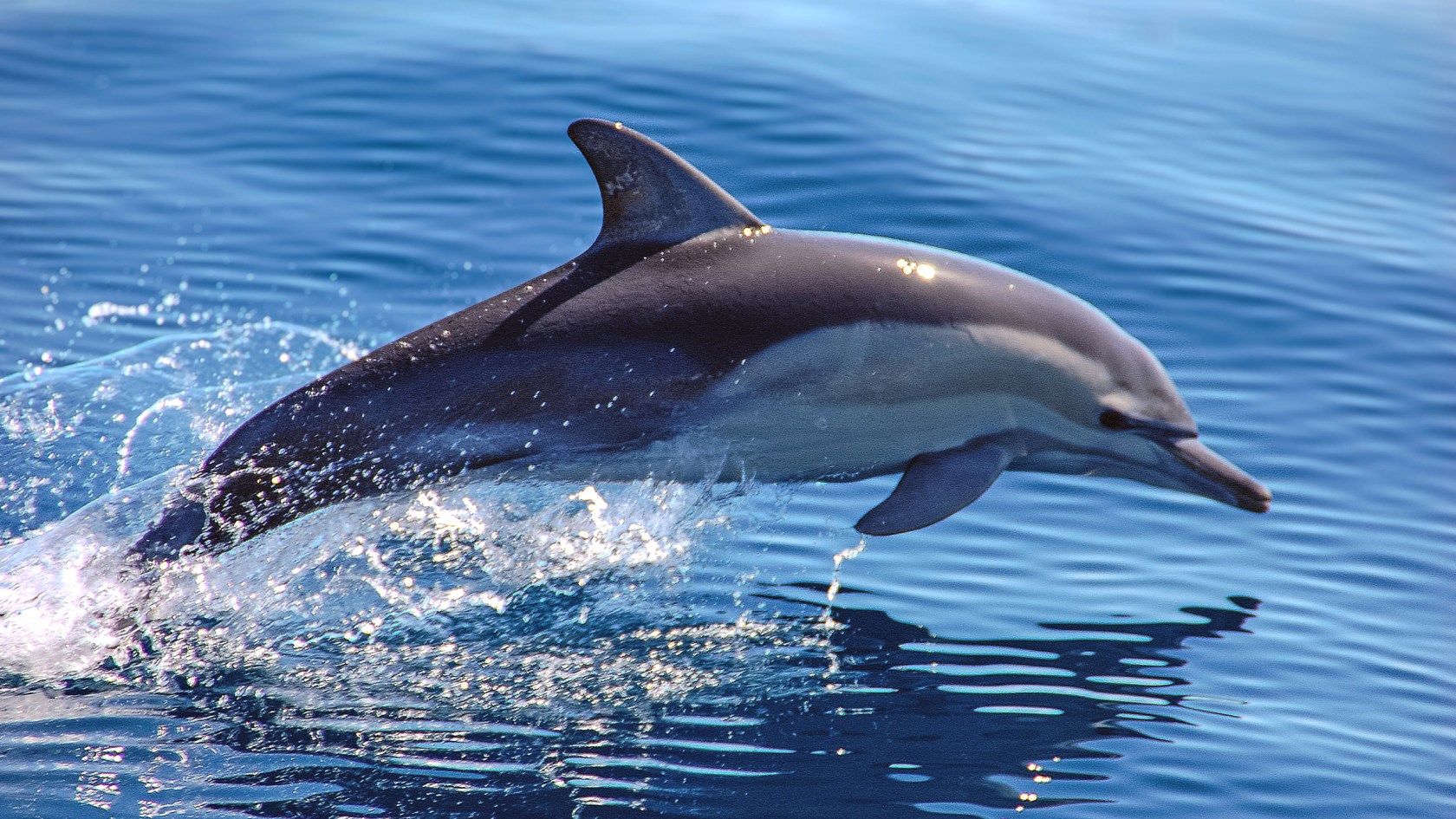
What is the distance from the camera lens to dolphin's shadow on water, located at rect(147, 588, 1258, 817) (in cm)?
472

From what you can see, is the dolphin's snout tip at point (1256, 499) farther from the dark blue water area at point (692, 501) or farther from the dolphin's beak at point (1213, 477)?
the dark blue water area at point (692, 501)

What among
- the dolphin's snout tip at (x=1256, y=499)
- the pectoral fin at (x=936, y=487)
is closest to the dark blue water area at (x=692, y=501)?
the dolphin's snout tip at (x=1256, y=499)

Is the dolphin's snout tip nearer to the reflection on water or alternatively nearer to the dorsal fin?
the reflection on water

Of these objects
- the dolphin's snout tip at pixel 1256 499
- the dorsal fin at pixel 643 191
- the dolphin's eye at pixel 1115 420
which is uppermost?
the dorsal fin at pixel 643 191

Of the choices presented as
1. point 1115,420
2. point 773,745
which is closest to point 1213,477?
point 1115,420

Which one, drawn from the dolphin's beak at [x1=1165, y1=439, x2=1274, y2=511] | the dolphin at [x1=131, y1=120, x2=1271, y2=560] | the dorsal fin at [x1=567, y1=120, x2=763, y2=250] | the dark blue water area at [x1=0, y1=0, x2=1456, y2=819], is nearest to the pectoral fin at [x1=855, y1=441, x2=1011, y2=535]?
the dolphin at [x1=131, y1=120, x2=1271, y2=560]

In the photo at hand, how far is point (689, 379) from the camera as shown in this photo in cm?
586

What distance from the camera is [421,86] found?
13.5 m

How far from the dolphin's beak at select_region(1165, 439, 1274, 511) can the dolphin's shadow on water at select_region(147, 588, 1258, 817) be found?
1274mm

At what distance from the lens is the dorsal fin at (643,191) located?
5801mm

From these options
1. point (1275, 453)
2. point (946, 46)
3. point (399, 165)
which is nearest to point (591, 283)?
point (1275, 453)

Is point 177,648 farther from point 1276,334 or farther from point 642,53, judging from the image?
point 642,53

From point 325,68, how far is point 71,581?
9172mm

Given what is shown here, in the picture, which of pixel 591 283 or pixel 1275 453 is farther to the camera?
pixel 1275 453
